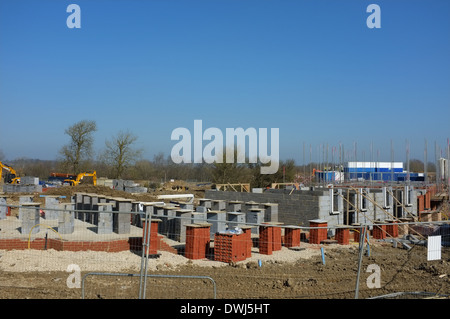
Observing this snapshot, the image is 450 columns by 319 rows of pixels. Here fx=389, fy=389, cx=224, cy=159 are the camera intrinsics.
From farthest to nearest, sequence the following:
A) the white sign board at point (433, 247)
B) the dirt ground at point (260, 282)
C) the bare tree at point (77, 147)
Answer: the bare tree at point (77, 147), the dirt ground at point (260, 282), the white sign board at point (433, 247)

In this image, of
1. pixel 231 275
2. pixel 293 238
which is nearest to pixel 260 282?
pixel 231 275

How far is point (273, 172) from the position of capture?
137ft

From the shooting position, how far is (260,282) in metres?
9.12

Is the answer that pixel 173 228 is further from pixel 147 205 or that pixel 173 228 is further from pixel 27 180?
pixel 27 180

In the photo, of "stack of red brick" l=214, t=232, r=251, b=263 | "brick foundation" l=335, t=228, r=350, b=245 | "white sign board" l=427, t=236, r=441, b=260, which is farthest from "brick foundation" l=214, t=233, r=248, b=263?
"white sign board" l=427, t=236, r=441, b=260

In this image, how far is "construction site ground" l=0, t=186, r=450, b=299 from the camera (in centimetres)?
778

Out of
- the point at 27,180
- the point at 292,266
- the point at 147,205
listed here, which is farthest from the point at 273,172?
the point at 292,266

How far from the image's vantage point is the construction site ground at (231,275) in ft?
25.5

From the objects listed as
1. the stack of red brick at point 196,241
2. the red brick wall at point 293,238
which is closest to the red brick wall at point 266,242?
the red brick wall at point 293,238

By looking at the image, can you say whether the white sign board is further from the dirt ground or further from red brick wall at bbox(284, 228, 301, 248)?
red brick wall at bbox(284, 228, 301, 248)

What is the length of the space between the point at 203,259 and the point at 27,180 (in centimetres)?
3172

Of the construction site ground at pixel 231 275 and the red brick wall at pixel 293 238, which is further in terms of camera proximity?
the red brick wall at pixel 293 238

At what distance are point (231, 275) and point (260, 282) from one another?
1017 mm

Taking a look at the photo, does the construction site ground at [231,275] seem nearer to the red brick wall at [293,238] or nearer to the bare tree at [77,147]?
the red brick wall at [293,238]
